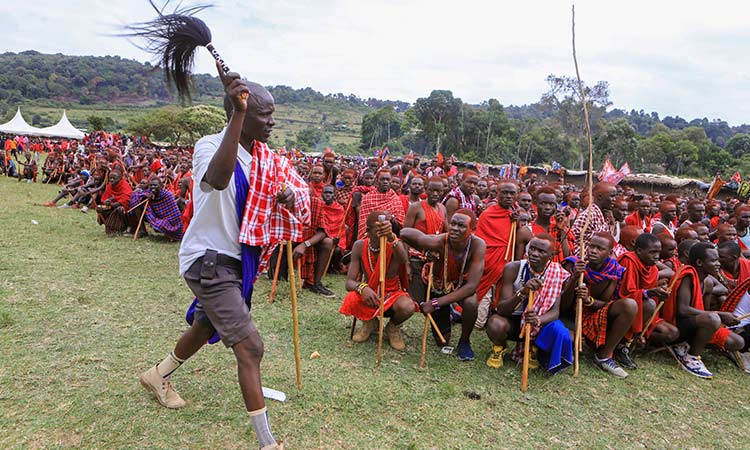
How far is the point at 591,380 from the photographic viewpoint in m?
4.49

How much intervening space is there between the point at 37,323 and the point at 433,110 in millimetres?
50651

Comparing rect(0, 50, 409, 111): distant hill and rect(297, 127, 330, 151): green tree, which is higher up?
rect(0, 50, 409, 111): distant hill

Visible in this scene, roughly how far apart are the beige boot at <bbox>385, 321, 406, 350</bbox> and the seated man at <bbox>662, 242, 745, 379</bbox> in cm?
307

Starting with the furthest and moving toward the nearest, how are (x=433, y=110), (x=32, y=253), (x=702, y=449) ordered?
(x=433, y=110) < (x=32, y=253) < (x=702, y=449)

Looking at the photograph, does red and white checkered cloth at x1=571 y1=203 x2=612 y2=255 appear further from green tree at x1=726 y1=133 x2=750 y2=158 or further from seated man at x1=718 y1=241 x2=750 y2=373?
green tree at x1=726 y1=133 x2=750 y2=158

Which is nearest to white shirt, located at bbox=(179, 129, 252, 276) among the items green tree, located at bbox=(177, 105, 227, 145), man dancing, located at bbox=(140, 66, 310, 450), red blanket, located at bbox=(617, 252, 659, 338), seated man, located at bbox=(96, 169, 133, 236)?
man dancing, located at bbox=(140, 66, 310, 450)

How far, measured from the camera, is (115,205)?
932 centimetres

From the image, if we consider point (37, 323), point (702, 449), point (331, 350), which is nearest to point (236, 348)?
point (331, 350)

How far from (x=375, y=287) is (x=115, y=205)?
23.2ft

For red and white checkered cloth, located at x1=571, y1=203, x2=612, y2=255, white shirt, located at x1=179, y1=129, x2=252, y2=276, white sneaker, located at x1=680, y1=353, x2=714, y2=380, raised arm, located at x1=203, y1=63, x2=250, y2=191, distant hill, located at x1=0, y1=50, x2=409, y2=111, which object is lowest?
white sneaker, located at x1=680, y1=353, x2=714, y2=380

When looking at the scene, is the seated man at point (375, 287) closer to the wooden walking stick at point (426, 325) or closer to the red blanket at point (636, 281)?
the wooden walking stick at point (426, 325)

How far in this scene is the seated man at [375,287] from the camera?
182 inches

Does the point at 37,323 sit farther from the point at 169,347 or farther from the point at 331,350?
the point at 331,350

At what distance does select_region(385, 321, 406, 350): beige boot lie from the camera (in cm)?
484
